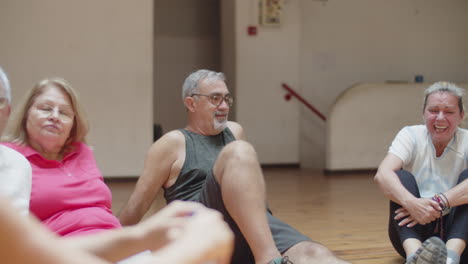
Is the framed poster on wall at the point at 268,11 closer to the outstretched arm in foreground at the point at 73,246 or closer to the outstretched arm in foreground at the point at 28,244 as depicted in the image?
the outstretched arm in foreground at the point at 73,246

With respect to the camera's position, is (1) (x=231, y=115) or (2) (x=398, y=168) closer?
(2) (x=398, y=168)

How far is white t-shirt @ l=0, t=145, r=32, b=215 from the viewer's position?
130 centimetres

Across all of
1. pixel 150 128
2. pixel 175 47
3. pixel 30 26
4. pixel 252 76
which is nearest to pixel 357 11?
pixel 252 76

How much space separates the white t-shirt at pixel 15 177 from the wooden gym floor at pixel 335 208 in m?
1.63

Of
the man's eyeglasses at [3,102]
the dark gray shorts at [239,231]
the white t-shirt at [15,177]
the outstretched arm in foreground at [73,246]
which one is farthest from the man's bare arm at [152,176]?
the outstretched arm in foreground at [73,246]

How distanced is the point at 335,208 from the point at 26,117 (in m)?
2.87

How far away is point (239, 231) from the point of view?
1.99m

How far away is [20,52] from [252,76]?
2.96 meters

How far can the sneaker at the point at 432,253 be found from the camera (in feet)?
5.95

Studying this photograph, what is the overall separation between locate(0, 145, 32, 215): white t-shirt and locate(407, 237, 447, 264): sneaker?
130 centimetres

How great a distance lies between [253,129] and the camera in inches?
285

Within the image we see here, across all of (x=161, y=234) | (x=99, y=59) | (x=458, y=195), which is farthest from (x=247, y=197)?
(x=99, y=59)

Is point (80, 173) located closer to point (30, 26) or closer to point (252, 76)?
point (30, 26)

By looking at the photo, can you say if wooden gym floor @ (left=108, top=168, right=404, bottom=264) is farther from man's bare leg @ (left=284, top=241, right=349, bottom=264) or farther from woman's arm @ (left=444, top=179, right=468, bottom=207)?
man's bare leg @ (left=284, top=241, right=349, bottom=264)
